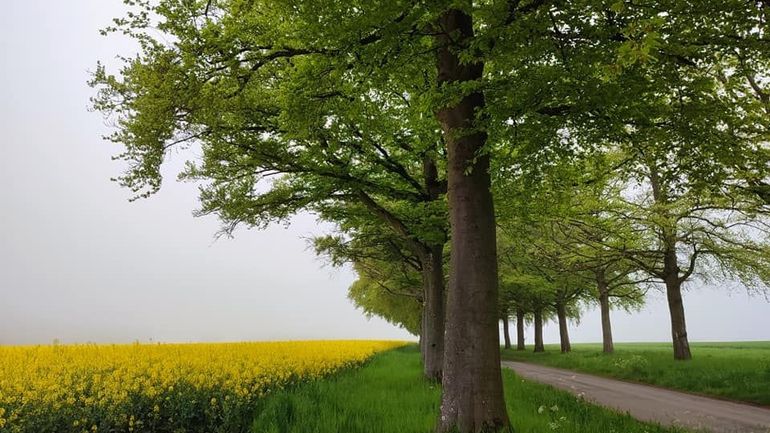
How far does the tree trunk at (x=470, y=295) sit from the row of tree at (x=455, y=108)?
0.02m

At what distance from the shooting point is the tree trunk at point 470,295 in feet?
22.6

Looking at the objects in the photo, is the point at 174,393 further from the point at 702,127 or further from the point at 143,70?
the point at 702,127

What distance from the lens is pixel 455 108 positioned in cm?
827

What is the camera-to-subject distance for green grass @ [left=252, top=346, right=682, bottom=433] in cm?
743

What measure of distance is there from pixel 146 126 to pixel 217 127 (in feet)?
8.11

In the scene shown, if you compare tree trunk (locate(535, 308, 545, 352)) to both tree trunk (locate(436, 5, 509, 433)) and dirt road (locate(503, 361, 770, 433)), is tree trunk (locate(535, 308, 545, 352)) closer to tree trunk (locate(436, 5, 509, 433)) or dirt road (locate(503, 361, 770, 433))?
dirt road (locate(503, 361, 770, 433))

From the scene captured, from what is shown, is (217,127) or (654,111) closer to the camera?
(654,111)

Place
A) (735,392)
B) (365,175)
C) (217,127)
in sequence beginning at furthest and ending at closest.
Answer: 1. (735,392)
2. (365,175)
3. (217,127)

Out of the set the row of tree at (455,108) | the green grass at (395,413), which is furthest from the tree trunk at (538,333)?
the green grass at (395,413)

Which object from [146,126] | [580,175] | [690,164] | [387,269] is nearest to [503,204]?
[580,175]

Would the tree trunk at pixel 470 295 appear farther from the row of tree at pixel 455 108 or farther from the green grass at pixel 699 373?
the green grass at pixel 699 373

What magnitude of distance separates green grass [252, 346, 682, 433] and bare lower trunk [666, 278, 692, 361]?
42.9 ft

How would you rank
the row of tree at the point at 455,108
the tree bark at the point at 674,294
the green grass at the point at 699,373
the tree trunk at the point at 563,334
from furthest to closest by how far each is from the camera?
the tree trunk at the point at 563,334 < the tree bark at the point at 674,294 < the green grass at the point at 699,373 < the row of tree at the point at 455,108

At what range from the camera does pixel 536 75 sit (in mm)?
6922
